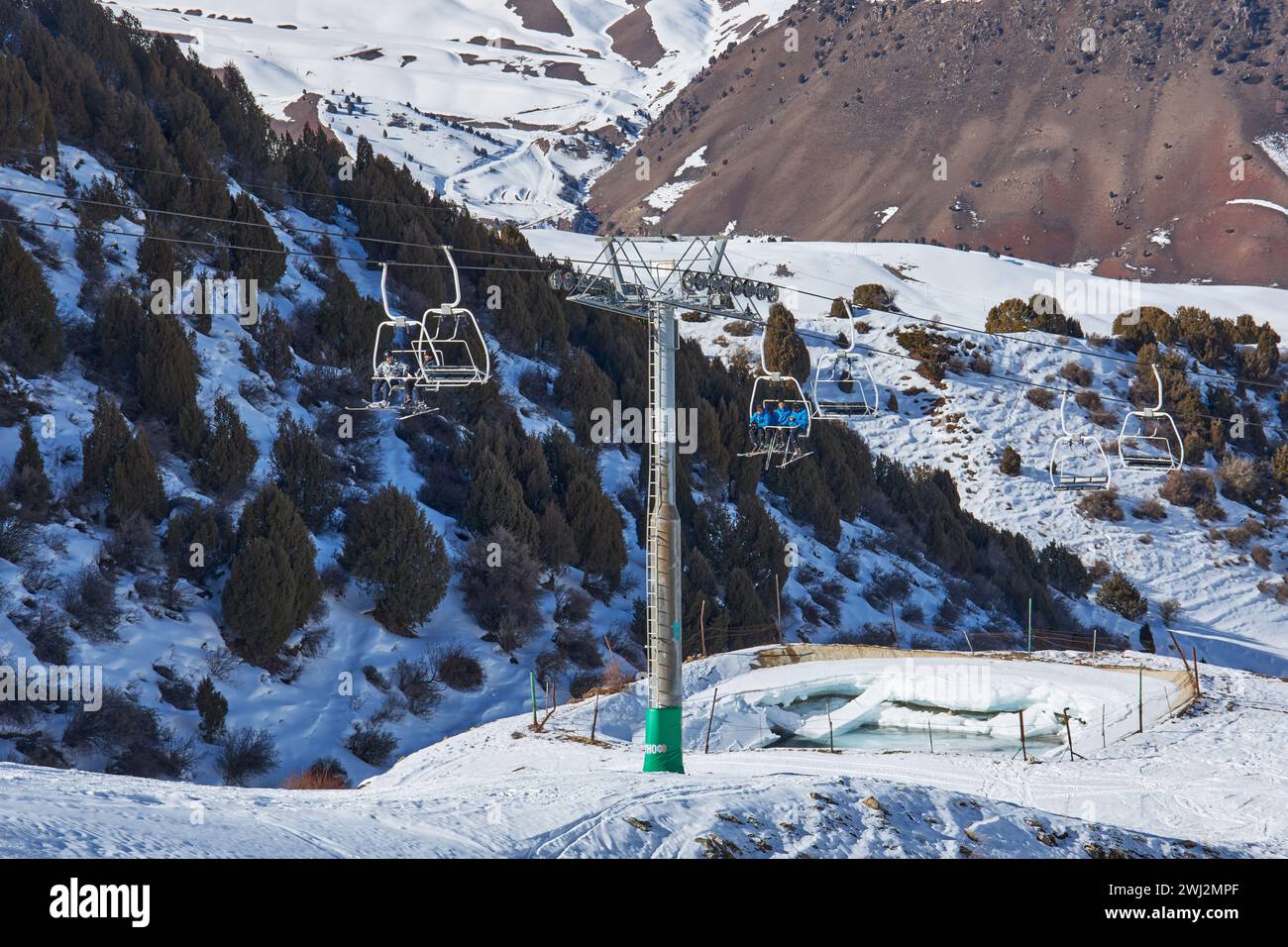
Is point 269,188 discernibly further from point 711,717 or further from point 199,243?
point 711,717

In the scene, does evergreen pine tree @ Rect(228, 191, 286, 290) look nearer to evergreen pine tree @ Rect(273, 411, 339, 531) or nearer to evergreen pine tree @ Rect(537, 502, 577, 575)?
evergreen pine tree @ Rect(273, 411, 339, 531)

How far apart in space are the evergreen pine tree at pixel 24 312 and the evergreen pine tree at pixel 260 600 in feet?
21.0

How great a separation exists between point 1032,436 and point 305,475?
1353 inches

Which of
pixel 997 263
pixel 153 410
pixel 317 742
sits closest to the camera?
pixel 317 742

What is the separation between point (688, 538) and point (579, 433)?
4558 millimetres

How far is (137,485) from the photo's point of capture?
26.1 m

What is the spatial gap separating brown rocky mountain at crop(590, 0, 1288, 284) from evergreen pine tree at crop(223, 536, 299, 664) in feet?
330

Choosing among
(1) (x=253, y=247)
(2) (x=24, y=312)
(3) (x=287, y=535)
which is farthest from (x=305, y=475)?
(1) (x=253, y=247)

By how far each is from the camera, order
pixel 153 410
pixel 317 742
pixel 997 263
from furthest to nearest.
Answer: pixel 997 263, pixel 153 410, pixel 317 742

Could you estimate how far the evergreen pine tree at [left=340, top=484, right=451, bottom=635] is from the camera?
93.2 feet

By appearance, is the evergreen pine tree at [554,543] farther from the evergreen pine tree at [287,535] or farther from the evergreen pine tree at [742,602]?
the evergreen pine tree at [287,535]

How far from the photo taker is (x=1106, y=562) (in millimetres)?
48250
